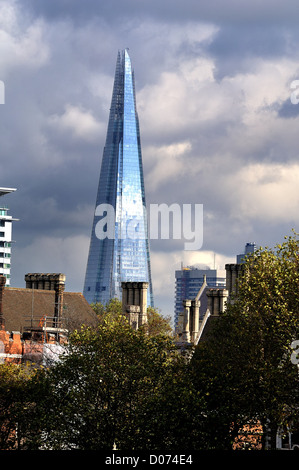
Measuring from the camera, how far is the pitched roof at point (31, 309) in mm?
82812

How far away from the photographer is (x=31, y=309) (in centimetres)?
8450

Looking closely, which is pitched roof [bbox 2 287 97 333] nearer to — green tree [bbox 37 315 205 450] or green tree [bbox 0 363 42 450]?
green tree [bbox 0 363 42 450]

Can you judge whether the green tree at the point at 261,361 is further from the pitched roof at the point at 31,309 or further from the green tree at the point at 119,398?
the pitched roof at the point at 31,309

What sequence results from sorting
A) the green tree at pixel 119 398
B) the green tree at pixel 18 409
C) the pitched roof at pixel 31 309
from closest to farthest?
the green tree at pixel 119 398, the green tree at pixel 18 409, the pitched roof at pixel 31 309

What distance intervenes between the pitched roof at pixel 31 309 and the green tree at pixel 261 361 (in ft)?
88.3

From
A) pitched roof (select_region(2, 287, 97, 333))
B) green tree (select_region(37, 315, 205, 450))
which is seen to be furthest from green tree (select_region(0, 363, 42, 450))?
pitched roof (select_region(2, 287, 97, 333))

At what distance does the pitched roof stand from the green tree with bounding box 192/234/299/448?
26913 millimetres

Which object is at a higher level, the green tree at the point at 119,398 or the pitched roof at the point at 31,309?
the pitched roof at the point at 31,309

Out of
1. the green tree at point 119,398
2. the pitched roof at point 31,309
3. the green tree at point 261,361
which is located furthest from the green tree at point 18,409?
the pitched roof at point 31,309

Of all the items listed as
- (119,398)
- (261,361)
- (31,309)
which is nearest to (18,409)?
(119,398)

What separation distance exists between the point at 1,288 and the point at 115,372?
23.7 meters

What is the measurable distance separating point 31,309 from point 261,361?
3447cm

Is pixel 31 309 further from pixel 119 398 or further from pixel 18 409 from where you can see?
pixel 119 398
